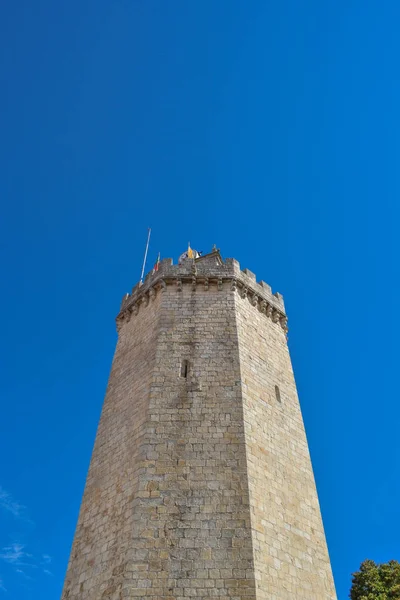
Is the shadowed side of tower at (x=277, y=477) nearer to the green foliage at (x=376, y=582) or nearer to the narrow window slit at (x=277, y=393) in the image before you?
the narrow window slit at (x=277, y=393)

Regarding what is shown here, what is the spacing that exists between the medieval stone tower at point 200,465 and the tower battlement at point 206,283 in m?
0.06

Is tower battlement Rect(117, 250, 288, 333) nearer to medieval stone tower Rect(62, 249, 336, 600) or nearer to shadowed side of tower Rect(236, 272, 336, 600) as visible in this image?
medieval stone tower Rect(62, 249, 336, 600)

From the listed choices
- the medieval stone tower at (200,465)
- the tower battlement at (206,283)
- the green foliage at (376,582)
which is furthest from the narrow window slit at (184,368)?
the green foliage at (376,582)

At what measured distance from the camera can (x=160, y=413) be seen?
36.5ft

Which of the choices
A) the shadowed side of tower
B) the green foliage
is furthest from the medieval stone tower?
the green foliage

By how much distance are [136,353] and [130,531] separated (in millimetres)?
5100

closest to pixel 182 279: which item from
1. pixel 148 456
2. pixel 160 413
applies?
pixel 160 413

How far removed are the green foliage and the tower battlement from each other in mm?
10076

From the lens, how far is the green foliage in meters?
16.7

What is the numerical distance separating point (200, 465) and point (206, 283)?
5622 mm

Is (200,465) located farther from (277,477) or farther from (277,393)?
(277,393)

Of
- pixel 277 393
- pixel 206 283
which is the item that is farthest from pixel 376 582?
pixel 206 283

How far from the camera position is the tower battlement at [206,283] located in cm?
1422

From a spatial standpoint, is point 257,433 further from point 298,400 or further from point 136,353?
point 136,353
